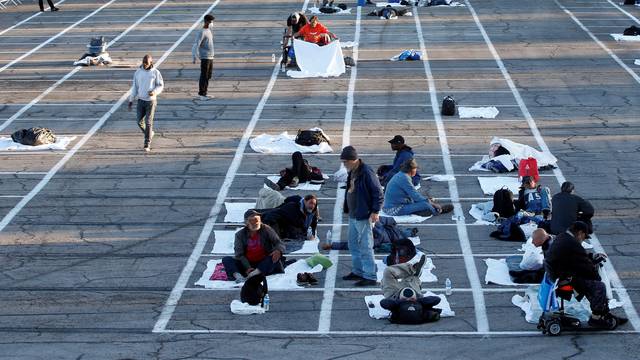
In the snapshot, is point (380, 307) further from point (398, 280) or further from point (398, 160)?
point (398, 160)

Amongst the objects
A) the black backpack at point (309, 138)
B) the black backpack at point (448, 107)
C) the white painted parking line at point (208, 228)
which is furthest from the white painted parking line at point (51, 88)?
the black backpack at point (448, 107)

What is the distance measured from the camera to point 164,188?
823 inches

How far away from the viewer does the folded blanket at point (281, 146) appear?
22.8 metres

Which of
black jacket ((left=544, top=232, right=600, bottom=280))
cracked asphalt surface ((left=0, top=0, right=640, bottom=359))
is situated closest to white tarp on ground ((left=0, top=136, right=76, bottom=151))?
cracked asphalt surface ((left=0, top=0, right=640, bottom=359))

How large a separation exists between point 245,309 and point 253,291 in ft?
0.80

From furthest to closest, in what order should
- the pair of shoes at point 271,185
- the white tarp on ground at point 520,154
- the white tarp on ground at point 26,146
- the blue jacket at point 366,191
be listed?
the white tarp on ground at point 26,146 → the white tarp on ground at point 520,154 → the pair of shoes at point 271,185 → the blue jacket at point 366,191

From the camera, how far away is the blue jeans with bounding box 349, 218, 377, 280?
15961 mm

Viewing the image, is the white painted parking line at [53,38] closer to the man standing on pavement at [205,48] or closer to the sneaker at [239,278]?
the man standing on pavement at [205,48]

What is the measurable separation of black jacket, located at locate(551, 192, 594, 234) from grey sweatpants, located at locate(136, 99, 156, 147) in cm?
866

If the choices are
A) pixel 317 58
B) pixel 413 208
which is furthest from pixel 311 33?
pixel 413 208

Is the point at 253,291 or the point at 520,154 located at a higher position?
the point at 253,291

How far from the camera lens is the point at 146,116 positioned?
22.9m

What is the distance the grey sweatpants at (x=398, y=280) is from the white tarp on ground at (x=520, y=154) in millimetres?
6748

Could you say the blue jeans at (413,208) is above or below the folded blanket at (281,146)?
above
